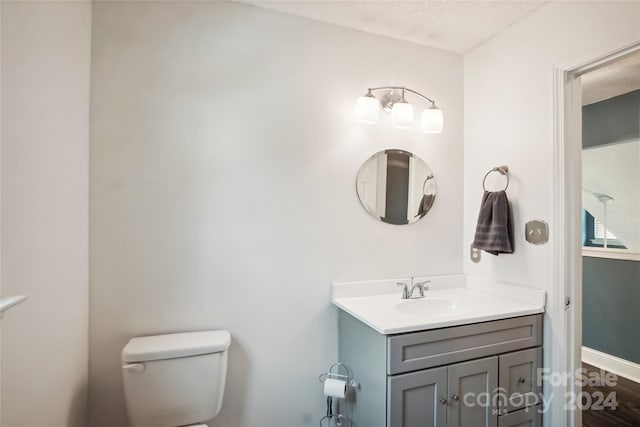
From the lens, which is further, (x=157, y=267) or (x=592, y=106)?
(x=592, y=106)

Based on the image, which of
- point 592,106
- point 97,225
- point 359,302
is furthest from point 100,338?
point 592,106

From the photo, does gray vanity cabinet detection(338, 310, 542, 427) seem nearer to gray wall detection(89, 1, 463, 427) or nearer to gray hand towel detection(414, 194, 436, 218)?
gray wall detection(89, 1, 463, 427)

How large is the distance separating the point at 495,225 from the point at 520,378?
784 mm

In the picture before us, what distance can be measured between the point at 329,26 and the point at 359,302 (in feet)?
5.17

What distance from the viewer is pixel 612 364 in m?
2.65

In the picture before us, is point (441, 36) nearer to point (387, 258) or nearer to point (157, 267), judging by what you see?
point (387, 258)

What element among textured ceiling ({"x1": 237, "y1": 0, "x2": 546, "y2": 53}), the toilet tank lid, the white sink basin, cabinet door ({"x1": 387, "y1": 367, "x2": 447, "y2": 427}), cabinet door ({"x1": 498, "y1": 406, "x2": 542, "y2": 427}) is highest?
textured ceiling ({"x1": 237, "y1": 0, "x2": 546, "y2": 53})

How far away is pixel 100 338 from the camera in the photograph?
4.49 feet

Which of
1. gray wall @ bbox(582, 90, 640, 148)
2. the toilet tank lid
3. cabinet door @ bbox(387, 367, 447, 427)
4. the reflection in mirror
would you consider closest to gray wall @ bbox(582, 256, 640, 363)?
the reflection in mirror

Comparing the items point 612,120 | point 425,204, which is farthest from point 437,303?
point 612,120

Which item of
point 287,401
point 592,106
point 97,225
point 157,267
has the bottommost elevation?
point 287,401

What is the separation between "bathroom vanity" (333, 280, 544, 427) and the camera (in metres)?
1.27

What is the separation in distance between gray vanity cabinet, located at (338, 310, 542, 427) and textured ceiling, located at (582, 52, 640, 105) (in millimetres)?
1834

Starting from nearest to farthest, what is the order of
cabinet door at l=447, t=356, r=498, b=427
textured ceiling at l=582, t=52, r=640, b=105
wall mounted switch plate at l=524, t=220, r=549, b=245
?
cabinet door at l=447, t=356, r=498, b=427
wall mounted switch plate at l=524, t=220, r=549, b=245
textured ceiling at l=582, t=52, r=640, b=105
